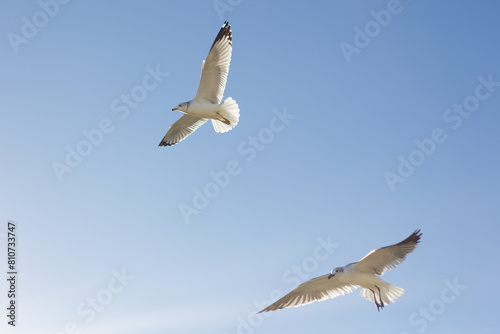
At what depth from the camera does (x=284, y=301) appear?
7.19 meters

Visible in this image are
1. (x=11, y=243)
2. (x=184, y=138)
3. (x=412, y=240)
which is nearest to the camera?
(x=412, y=240)

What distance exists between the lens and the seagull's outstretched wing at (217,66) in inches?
335

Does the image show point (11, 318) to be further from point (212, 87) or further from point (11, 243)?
point (212, 87)

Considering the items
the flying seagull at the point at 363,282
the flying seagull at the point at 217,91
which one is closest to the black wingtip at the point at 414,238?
the flying seagull at the point at 363,282

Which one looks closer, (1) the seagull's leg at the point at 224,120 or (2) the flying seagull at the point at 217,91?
(2) the flying seagull at the point at 217,91

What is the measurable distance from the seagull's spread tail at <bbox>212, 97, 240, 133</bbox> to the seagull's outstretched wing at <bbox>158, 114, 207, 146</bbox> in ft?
2.63

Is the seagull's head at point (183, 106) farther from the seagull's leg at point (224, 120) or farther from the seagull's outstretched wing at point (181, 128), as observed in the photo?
the seagull's outstretched wing at point (181, 128)

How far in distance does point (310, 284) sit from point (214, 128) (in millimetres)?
3471

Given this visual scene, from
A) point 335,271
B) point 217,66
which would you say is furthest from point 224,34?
point 335,271

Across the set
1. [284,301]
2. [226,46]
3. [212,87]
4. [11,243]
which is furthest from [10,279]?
[226,46]

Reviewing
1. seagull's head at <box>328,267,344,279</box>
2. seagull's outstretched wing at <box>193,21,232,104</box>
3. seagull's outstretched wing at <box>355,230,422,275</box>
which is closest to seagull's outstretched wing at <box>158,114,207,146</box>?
seagull's outstretched wing at <box>193,21,232,104</box>

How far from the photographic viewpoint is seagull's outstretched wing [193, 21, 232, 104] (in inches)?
335

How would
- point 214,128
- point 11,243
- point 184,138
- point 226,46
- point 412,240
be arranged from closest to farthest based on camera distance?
point 412,240 → point 11,243 → point 226,46 → point 214,128 → point 184,138

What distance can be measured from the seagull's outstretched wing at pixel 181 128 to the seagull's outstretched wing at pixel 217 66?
3.39 ft
